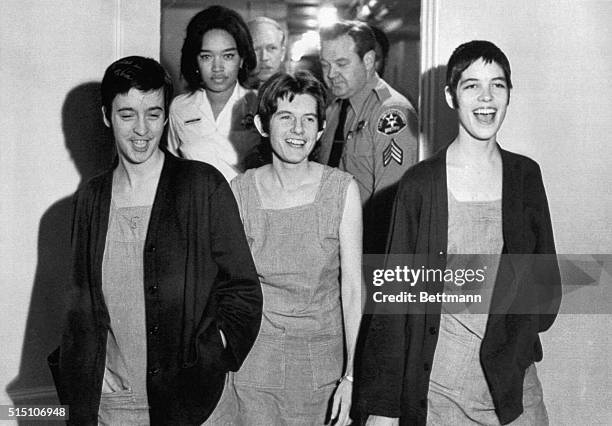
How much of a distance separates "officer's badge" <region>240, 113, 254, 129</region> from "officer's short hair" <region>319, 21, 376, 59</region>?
24 centimetres

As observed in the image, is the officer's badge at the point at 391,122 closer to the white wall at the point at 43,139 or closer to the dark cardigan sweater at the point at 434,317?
the dark cardigan sweater at the point at 434,317

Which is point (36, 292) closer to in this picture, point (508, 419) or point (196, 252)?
point (196, 252)

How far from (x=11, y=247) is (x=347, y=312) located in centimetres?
79

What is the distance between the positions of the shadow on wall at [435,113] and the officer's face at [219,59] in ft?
1.39

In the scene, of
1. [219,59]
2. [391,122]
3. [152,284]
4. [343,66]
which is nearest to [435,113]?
[391,122]

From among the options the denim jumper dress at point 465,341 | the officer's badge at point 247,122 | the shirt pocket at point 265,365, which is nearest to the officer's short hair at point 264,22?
the officer's badge at point 247,122

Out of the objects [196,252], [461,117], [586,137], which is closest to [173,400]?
[196,252]

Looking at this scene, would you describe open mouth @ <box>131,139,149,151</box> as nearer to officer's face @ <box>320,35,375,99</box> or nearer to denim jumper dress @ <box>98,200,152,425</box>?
denim jumper dress @ <box>98,200,152,425</box>

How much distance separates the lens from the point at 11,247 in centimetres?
169

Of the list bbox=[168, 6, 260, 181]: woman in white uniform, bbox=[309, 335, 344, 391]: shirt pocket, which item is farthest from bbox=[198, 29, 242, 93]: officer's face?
bbox=[309, 335, 344, 391]: shirt pocket

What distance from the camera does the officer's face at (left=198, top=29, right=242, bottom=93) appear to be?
1628 mm

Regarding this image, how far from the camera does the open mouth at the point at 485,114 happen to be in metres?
1.45

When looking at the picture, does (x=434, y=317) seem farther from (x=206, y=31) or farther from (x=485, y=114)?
(x=206, y=31)

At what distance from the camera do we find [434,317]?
A: 1.41m
